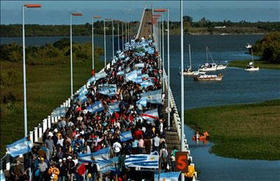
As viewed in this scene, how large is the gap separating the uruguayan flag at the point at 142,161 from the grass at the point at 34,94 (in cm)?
1790

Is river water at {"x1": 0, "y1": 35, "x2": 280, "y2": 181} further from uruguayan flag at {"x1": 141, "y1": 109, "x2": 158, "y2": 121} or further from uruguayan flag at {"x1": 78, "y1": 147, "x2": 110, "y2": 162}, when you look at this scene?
uruguayan flag at {"x1": 78, "y1": 147, "x2": 110, "y2": 162}

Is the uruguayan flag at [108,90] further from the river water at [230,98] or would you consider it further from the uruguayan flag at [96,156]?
the uruguayan flag at [96,156]

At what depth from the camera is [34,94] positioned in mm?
81562

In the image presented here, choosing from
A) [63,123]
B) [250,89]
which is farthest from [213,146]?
[250,89]

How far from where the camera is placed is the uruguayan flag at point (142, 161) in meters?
26.8

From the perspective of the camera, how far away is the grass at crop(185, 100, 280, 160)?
144 feet

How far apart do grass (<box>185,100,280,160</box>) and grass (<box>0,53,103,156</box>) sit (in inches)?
471

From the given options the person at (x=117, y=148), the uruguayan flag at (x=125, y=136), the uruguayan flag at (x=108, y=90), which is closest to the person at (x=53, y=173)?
the person at (x=117, y=148)

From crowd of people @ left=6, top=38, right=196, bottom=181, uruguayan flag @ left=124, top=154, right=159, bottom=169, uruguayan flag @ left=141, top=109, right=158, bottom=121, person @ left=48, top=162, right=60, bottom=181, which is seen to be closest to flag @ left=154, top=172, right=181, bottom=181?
uruguayan flag @ left=124, top=154, right=159, bottom=169

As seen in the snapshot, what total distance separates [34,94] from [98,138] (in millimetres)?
50707

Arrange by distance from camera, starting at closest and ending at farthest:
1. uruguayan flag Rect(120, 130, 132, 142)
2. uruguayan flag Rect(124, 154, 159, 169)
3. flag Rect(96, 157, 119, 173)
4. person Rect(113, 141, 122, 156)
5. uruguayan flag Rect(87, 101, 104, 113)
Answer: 1. uruguayan flag Rect(124, 154, 159, 169)
2. flag Rect(96, 157, 119, 173)
3. person Rect(113, 141, 122, 156)
4. uruguayan flag Rect(120, 130, 132, 142)
5. uruguayan flag Rect(87, 101, 104, 113)

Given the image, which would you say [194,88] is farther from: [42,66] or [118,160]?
[118,160]

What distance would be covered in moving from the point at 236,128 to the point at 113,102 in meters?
13.0

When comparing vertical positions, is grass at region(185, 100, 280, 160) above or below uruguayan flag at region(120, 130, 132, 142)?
below
